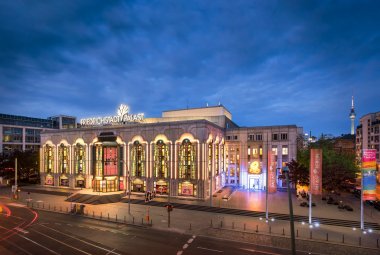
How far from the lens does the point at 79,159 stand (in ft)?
235

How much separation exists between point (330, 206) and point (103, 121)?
2462 inches

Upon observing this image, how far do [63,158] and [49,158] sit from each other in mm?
6759

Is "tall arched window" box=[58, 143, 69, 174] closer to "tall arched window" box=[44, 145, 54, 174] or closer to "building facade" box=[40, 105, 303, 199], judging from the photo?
"building facade" box=[40, 105, 303, 199]

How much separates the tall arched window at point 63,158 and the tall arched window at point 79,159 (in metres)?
3.85

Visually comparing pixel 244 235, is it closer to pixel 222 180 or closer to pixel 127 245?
pixel 127 245

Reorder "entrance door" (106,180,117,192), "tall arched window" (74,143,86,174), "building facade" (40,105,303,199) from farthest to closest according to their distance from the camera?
"tall arched window" (74,143,86,174) < "entrance door" (106,180,117,192) < "building facade" (40,105,303,199)

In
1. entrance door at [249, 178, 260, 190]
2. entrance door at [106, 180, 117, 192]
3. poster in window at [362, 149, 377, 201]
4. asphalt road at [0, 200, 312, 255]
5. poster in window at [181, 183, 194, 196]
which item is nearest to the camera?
asphalt road at [0, 200, 312, 255]

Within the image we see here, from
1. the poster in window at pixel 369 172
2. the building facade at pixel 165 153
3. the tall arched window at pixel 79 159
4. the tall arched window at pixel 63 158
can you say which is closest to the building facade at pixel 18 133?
the tall arched window at pixel 63 158

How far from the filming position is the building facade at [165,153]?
190 ft

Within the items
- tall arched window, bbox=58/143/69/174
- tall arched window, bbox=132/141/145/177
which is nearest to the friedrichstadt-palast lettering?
tall arched window, bbox=132/141/145/177

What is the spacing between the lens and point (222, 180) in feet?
237

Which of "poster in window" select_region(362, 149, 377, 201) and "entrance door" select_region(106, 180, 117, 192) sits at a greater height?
"poster in window" select_region(362, 149, 377, 201)

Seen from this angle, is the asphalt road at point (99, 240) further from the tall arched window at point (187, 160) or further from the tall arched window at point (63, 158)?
the tall arched window at point (63, 158)

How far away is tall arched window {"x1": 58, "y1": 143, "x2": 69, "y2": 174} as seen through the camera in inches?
2906
